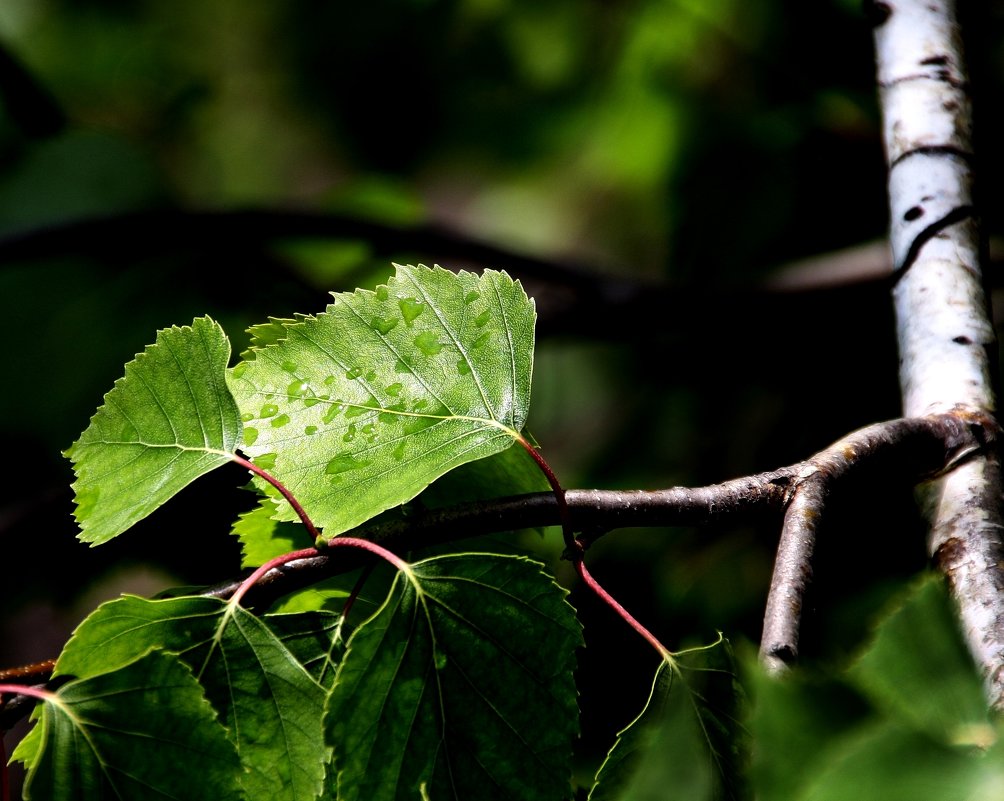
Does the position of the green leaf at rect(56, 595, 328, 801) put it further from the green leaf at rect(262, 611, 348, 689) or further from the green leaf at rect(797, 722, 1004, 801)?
the green leaf at rect(797, 722, 1004, 801)

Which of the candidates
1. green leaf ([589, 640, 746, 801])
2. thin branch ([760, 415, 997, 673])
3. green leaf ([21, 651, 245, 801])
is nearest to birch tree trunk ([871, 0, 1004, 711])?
thin branch ([760, 415, 997, 673])

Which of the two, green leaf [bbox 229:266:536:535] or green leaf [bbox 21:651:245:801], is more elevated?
green leaf [bbox 229:266:536:535]

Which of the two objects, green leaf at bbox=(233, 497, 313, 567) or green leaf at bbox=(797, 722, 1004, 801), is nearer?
green leaf at bbox=(797, 722, 1004, 801)

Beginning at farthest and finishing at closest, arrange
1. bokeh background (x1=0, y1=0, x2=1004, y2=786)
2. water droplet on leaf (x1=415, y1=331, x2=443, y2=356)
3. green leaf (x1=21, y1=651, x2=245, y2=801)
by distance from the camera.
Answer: bokeh background (x1=0, y1=0, x2=1004, y2=786), water droplet on leaf (x1=415, y1=331, x2=443, y2=356), green leaf (x1=21, y1=651, x2=245, y2=801)

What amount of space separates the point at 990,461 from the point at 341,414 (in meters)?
0.39

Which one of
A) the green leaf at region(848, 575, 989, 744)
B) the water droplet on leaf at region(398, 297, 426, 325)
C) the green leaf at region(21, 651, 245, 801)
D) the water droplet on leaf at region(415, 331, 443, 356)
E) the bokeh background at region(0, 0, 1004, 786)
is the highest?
the bokeh background at region(0, 0, 1004, 786)

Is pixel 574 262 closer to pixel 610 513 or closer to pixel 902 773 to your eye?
pixel 610 513

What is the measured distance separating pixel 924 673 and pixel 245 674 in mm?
316

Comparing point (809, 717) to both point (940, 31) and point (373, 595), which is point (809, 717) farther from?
point (940, 31)

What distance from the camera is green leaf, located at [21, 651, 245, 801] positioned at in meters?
0.41

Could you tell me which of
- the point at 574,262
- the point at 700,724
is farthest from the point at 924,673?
the point at 574,262

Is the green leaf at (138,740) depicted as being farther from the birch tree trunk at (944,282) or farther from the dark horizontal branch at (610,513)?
the birch tree trunk at (944,282)

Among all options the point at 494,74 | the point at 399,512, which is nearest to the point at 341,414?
the point at 399,512

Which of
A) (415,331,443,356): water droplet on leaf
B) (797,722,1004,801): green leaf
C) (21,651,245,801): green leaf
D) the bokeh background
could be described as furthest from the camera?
the bokeh background
